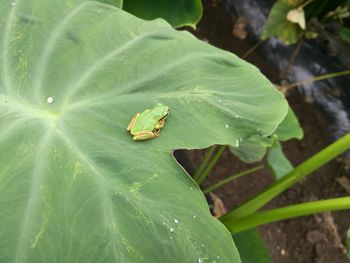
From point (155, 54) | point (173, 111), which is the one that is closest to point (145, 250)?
point (173, 111)

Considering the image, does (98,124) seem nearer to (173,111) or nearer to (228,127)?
→ (173,111)

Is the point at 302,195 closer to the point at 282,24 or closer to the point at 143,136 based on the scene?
the point at 282,24

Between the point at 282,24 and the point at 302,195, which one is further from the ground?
the point at 282,24

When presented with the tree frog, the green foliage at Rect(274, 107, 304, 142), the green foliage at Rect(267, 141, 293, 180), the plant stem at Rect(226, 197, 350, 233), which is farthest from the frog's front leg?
the green foliage at Rect(267, 141, 293, 180)

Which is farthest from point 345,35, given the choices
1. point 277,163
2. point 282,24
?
point 277,163

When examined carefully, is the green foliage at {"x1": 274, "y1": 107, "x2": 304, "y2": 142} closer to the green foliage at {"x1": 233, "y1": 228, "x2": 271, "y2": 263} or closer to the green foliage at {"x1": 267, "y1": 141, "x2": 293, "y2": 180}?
the green foliage at {"x1": 267, "y1": 141, "x2": 293, "y2": 180}

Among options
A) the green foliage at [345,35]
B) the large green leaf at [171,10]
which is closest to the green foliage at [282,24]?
the green foliage at [345,35]
